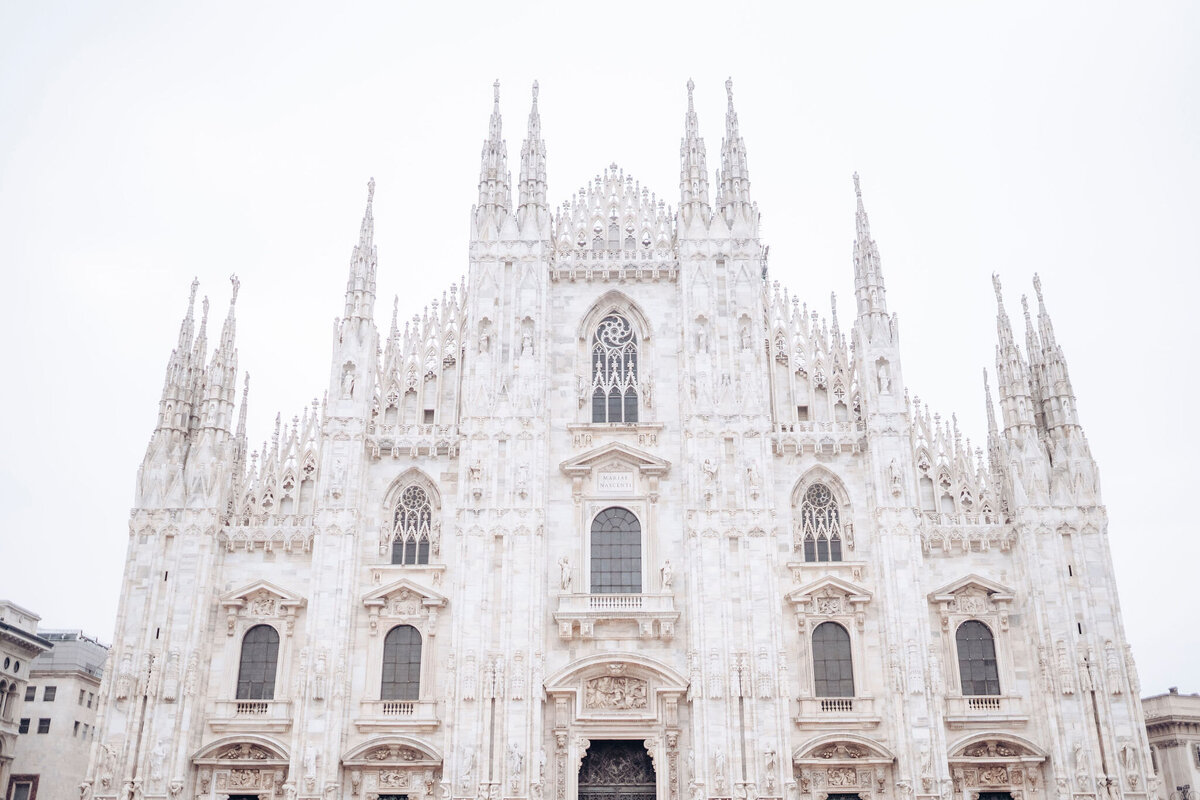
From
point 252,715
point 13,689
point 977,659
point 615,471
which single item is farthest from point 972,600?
point 13,689

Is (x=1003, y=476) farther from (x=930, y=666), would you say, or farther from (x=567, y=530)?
(x=567, y=530)

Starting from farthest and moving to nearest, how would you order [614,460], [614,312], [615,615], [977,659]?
[614,312]
[614,460]
[615,615]
[977,659]

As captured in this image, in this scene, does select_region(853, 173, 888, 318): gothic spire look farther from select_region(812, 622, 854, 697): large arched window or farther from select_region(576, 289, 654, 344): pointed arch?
select_region(812, 622, 854, 697): large arched window

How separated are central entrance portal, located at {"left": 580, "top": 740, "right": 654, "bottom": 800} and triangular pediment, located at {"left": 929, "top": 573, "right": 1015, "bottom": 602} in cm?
939

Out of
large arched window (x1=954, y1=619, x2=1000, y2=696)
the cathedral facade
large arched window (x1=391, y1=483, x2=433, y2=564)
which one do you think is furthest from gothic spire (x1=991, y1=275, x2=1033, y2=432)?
large arched window (x1=391, y1=483, x2=433, y2=564)

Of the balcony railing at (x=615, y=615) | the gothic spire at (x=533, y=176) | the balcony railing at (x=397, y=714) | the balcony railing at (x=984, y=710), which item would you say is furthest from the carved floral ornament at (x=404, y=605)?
the balcony railing at (x=984, y=710)

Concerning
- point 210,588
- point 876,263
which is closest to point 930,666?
point 876,263

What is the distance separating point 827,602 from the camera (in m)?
30.5

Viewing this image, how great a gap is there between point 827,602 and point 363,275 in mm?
17505

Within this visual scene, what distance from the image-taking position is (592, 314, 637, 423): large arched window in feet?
109

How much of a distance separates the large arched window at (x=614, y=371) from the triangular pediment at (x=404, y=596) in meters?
7.30

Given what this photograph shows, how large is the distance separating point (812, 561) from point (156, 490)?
1927cm

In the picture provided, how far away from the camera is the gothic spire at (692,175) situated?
3462 cm

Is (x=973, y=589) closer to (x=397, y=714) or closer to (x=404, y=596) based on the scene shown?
(x=404, y=596)
